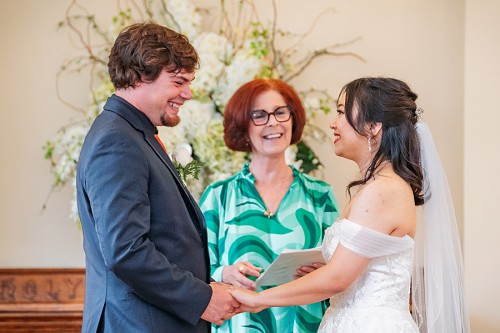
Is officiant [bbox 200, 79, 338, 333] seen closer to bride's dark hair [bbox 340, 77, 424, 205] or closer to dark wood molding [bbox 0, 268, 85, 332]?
bride's dark hair [bbox 340, 77, 424, 205]

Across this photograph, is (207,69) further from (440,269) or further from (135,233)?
(135,233)

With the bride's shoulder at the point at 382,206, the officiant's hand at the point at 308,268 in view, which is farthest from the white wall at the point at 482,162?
the bride's shoulder at the point at 382,206

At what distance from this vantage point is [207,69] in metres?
4.09

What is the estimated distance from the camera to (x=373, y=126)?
8.62 feet

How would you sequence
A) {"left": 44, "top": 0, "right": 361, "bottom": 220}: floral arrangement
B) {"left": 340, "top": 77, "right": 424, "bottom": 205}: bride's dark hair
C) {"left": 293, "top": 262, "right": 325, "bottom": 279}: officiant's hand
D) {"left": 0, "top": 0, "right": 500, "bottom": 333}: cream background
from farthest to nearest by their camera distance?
{"left": 0, "top": 0, "right": 500, "bottom": 333}: cream background, {"left": 44, "top": 0, "right": 361, "bottom": 220}: floral arrangement, {"left": 293, "top": 262, "right": 325, "bottom": 279}: officiant's hand, {"left": 340, "top": 77, "right": 424, "bottom": 205}: bride's dark hair

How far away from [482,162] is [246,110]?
156 centimetres

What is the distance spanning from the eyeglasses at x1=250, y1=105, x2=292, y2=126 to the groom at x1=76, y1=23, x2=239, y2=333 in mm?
884

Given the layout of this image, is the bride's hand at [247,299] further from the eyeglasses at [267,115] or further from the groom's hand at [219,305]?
the eyeglasses at [267,115]

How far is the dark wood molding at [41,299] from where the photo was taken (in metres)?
4.15

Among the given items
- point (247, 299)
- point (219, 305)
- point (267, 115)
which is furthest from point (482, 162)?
point (219, 305)

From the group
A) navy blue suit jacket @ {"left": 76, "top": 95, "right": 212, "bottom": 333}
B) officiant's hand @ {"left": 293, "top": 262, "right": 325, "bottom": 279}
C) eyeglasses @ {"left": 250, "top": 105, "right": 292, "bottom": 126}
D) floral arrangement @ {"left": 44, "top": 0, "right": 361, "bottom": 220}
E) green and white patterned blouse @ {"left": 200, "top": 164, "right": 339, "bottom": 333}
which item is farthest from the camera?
floral arrangement @ {"left": 44, "top": 0, "right": 361, "bottom": 220}

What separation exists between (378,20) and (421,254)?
6.33 feet

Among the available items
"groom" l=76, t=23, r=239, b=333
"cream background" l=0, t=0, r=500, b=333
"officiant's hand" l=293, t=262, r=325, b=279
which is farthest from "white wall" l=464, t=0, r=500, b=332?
"groom" l=76, t=23, r=239, b=333

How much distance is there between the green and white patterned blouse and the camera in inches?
124
